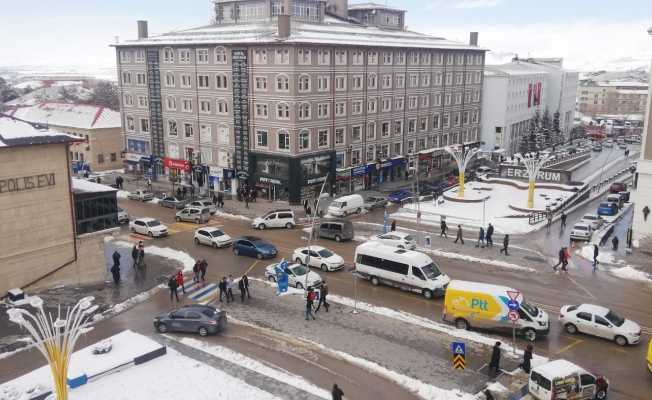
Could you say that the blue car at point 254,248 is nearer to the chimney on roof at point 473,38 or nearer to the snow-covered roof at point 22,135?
the snow-covered roof at point 22,135

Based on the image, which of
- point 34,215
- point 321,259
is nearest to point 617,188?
point 321,259

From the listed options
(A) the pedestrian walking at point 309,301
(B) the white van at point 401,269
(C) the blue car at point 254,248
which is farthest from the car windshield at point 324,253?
(A) the pedestrian walking at point 309,301

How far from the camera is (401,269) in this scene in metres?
30.8

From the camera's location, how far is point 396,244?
38469 mm

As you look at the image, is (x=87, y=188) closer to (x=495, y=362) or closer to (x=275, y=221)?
(x=275, y=221)

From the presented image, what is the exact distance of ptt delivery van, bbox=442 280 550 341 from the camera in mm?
25078

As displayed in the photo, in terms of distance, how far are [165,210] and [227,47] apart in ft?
56.3

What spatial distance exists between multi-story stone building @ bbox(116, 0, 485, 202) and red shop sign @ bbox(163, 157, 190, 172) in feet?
0.42

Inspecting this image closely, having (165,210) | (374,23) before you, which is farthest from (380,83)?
(165,210)

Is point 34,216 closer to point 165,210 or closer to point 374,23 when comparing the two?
point 165,210

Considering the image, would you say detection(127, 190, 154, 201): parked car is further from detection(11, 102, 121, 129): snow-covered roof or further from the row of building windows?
detection(11, 102, 121, 129): snow-covered roof

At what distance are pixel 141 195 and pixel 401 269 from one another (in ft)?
114

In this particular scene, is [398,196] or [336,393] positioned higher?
[336,393]

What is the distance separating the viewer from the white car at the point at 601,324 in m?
24.3
